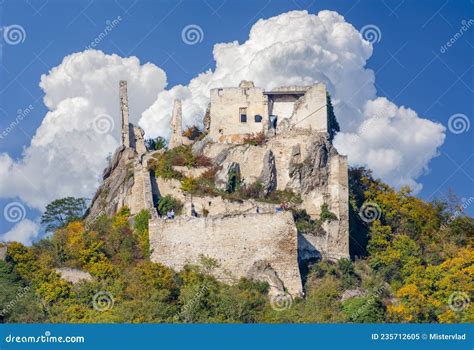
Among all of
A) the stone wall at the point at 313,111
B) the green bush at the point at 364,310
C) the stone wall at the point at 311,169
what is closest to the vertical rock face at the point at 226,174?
the stone wall at the point at 311,169

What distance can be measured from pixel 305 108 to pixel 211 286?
45.7ft

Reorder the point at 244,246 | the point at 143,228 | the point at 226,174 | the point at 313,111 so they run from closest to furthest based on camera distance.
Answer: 1. the point at 244,246
2. the point at 143,228
3. the point at 226,174
4. the point at 313,111

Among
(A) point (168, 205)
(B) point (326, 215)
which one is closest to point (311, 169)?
(B) point (326, 215)

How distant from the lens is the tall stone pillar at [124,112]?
6769 cm

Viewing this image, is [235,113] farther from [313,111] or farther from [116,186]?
[116,186]

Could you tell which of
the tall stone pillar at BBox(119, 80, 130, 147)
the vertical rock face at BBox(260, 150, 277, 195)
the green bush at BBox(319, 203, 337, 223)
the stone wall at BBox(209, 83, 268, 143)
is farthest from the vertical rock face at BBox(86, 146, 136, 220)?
the green bush at BBox(319, 203, 337, 223)

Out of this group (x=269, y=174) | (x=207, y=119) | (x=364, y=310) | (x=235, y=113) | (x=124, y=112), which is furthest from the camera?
(x=124, y=112)

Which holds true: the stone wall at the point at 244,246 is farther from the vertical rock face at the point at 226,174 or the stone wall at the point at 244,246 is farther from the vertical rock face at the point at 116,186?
the vertical rock face at the point at 116,186

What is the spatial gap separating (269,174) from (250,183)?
3.30 feet

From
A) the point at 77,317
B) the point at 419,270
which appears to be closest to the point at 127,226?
the point at 77,317

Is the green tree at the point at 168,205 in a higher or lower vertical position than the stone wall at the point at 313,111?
lower

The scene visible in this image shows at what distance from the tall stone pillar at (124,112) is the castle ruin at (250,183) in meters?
0.05

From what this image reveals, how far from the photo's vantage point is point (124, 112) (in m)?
68.4

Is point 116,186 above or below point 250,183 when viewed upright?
above
